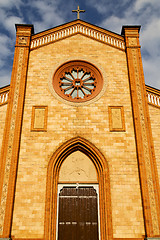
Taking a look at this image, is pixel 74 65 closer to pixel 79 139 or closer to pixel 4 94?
pixel 4 94

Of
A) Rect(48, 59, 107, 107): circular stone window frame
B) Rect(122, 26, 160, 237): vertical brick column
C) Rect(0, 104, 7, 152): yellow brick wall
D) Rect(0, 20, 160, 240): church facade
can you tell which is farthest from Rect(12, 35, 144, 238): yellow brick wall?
Rect(0, 104, 7, 152): yellow brick wall

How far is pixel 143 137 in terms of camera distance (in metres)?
11.6

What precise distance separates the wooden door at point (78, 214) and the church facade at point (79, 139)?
4 cm

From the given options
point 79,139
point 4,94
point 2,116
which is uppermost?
point 4,94

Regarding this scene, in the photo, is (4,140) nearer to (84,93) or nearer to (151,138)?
(84,93)

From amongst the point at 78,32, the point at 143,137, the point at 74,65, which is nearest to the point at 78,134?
the point at 143,137

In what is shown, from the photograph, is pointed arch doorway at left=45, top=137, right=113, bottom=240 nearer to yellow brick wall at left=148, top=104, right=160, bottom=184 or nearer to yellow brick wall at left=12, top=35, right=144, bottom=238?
yellow brick wall at left=12, top=35, right=144, bottom=238

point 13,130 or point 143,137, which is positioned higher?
point 13,130

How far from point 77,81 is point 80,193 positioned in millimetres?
5994

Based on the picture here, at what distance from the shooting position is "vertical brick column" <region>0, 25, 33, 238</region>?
10.1 meters

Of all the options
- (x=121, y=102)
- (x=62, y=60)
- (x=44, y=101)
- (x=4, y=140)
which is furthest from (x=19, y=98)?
(x=121, y=102)

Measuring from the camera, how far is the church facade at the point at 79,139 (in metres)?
10.2

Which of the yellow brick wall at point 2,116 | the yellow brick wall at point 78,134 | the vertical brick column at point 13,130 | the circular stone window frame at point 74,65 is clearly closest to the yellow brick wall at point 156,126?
the yellow brick wall at point 78,134

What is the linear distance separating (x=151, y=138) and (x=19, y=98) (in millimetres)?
6773
